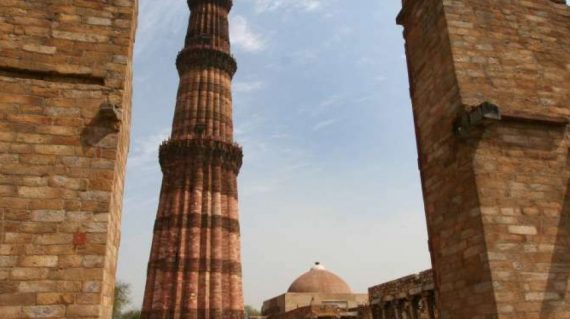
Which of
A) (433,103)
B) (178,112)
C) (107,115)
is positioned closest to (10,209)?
(107,115)

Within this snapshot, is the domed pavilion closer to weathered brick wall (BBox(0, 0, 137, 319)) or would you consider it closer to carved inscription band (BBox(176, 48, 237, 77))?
carved inscription band (BBox(176, 48, 237, 77))

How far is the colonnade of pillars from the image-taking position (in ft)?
47.8

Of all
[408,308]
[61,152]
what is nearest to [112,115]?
[61,152]

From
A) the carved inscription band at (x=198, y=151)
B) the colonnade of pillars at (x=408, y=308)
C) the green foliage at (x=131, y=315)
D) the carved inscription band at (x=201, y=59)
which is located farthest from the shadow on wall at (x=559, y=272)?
the green foliage at (x=131, y=315)

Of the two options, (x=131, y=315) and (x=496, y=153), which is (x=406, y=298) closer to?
(x=496, y=153)

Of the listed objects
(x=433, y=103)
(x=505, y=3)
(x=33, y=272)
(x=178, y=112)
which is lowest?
(x=33, y=272)

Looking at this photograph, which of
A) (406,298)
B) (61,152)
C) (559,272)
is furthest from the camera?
(406,298)

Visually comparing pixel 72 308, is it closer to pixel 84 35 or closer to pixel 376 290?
pixel 84 35

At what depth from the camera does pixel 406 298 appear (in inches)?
620

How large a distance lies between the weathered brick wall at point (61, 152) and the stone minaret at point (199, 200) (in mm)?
13979

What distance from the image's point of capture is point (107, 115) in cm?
508

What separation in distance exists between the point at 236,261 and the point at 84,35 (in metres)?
15.6

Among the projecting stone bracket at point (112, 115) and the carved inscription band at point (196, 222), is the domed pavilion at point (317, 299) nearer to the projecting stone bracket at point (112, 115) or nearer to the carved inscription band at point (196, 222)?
the carved inscription band at point (196, 222)

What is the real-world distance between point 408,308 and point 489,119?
12036mm
